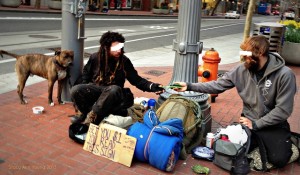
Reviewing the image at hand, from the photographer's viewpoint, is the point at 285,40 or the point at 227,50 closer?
the point at 285,40

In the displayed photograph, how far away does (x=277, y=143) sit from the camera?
12.4ft

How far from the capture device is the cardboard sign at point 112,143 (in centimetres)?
374

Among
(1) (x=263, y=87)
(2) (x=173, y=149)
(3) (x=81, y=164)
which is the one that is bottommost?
(3) (x=81, y=164)

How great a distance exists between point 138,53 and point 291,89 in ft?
26.5

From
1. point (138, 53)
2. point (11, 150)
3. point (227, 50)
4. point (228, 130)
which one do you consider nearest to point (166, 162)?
point (228, 130)

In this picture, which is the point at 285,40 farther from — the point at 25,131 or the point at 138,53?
the point at 25,131

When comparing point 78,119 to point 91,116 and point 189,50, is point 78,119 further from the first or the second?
point 189,50

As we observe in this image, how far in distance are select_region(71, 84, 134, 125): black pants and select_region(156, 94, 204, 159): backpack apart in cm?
57

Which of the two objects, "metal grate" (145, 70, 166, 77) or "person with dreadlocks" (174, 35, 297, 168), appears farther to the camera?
"metal grate" (145, 70, 166, 77)

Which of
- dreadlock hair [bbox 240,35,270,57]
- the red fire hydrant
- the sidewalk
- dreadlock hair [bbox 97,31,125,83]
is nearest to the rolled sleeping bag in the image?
the sidewalk

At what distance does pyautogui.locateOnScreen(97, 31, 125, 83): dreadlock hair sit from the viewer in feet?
14.5

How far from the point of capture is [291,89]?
12.2ft

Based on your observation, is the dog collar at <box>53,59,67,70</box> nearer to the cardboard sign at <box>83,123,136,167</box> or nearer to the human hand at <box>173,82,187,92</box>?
the cardboard sign at <box>83,123,136,167</box>

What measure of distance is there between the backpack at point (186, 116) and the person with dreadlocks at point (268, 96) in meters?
0.58
